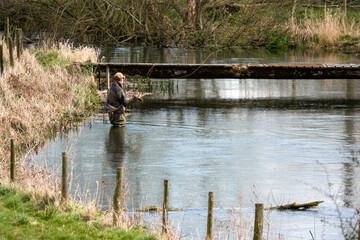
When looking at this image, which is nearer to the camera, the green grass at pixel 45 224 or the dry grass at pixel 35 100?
the green grass at pixel 45 224

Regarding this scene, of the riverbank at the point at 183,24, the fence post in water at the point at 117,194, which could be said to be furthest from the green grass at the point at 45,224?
the riverbank at the point at 183,24

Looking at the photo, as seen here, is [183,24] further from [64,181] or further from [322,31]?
[64,181]

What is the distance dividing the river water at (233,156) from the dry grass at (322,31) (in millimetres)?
16746

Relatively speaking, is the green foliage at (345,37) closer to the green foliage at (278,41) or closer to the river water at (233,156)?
the green foliage at (278,41)

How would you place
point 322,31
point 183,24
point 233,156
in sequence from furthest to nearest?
1. point 322,31
2. point 183,24
3. point 233,156

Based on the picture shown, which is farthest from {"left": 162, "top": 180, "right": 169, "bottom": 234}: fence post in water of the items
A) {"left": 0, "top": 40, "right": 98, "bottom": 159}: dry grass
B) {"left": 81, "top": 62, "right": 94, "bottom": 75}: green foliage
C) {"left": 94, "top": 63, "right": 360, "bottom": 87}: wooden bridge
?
{"left": 94, "top": 63, "right": 360, "bottom": 87}: wooden bridge

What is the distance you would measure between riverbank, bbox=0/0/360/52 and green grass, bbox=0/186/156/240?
26250mm

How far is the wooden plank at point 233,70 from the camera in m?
22.2

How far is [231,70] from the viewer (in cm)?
2231

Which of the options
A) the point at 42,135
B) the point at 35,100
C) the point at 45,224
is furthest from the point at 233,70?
the point at 45,224

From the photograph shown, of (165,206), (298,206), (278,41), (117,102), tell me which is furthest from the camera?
(278,41)

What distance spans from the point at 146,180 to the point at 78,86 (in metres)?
8.83

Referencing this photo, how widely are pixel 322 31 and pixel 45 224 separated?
3323cm

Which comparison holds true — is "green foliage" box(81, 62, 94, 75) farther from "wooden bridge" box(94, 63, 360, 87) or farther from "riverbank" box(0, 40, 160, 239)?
"wooden bridge" box(94, 63, 360, 87)
